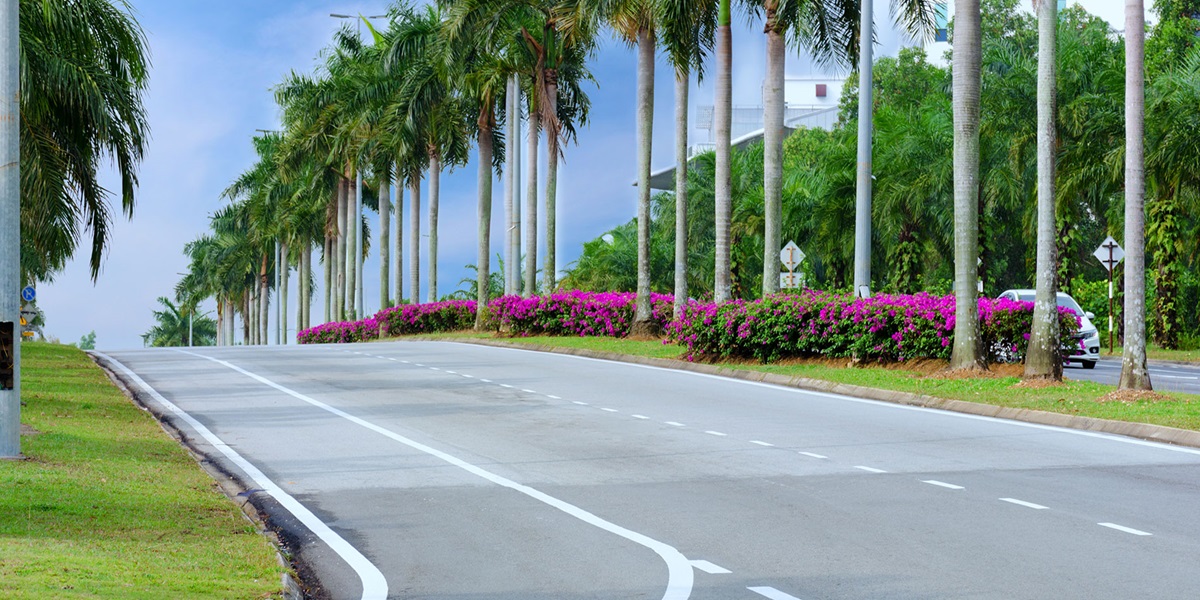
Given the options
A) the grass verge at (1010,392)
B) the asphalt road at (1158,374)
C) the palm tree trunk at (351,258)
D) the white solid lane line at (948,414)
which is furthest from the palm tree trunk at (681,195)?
the palm tree trunk at (351,258)

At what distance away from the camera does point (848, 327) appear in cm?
2436

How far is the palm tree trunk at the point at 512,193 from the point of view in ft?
138

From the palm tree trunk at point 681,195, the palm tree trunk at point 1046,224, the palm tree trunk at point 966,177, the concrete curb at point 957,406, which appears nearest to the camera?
the concrete curb at point 957,406

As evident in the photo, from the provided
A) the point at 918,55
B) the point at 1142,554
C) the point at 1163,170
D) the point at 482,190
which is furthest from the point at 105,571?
the point at 918,55

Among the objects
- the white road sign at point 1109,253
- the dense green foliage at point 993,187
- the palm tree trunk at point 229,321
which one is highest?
the dense green foliage at point 993,187

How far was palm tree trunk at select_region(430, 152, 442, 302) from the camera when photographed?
170 feet

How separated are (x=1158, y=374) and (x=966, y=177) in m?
9.29

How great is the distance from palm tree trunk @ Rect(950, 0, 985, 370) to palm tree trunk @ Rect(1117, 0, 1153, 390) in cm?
327

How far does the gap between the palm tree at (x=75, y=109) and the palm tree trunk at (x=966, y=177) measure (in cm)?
1275

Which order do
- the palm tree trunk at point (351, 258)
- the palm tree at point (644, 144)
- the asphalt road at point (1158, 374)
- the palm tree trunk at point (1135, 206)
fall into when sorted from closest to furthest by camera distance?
the palm tree trunk at point (1135, 206), the asphalt road at point (1158, 374), the palm tree at point (644, 144), the palm tree trunk at point (351, 258)

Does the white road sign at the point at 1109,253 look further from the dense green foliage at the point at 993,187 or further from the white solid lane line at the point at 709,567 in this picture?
the white solid lane line at the point at 709,567

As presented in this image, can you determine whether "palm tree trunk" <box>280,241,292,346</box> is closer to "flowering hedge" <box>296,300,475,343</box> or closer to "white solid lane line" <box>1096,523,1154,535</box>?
"flowering hedge" <box>296,300,475,343</box>

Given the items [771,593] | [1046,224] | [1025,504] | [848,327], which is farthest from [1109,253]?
[771,593]

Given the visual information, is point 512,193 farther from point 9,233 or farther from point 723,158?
point 9,233
